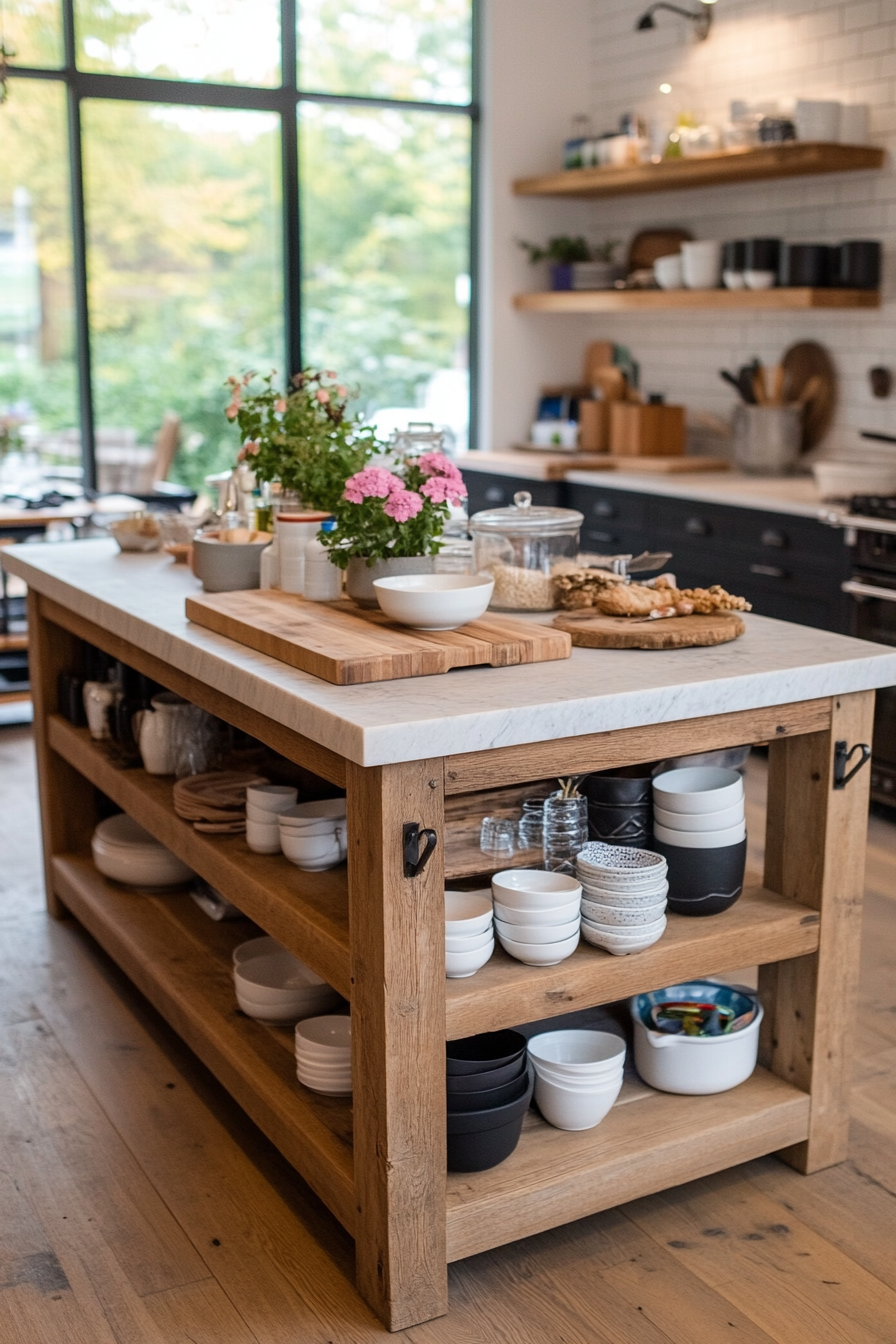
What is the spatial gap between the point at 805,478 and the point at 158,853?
3376 millimetres

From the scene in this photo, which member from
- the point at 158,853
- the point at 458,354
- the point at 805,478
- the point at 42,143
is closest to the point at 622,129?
the point at 458,354

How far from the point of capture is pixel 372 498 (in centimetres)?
246

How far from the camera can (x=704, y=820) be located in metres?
2.40

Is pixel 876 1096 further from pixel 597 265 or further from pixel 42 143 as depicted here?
pixel 42 143

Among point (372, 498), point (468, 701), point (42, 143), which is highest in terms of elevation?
point (42, 143)

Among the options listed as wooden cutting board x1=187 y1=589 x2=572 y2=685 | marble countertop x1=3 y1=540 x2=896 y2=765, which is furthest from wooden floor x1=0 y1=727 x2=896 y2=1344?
wooden cutting board x1=187 y1=589 x2=572 y2=685

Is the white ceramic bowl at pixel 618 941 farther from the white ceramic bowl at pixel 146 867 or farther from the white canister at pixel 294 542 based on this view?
the white ceramic bowl at pixel 146 867

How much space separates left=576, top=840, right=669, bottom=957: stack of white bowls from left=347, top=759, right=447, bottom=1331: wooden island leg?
34cm

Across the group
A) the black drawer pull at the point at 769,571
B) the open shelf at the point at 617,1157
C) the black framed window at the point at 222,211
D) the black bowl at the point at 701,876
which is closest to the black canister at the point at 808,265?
the black drawer pull at the point at 769,571

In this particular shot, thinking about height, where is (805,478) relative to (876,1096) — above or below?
above

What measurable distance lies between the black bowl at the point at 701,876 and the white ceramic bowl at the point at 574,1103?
1.04ft

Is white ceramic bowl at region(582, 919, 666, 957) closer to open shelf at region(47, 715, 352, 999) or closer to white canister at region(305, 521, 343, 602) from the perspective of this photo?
open shelf at region(47, 715, 352, 999)

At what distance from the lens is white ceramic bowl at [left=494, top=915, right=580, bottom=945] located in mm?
2189

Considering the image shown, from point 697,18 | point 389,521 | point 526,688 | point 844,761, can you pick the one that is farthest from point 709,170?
point 526,688
